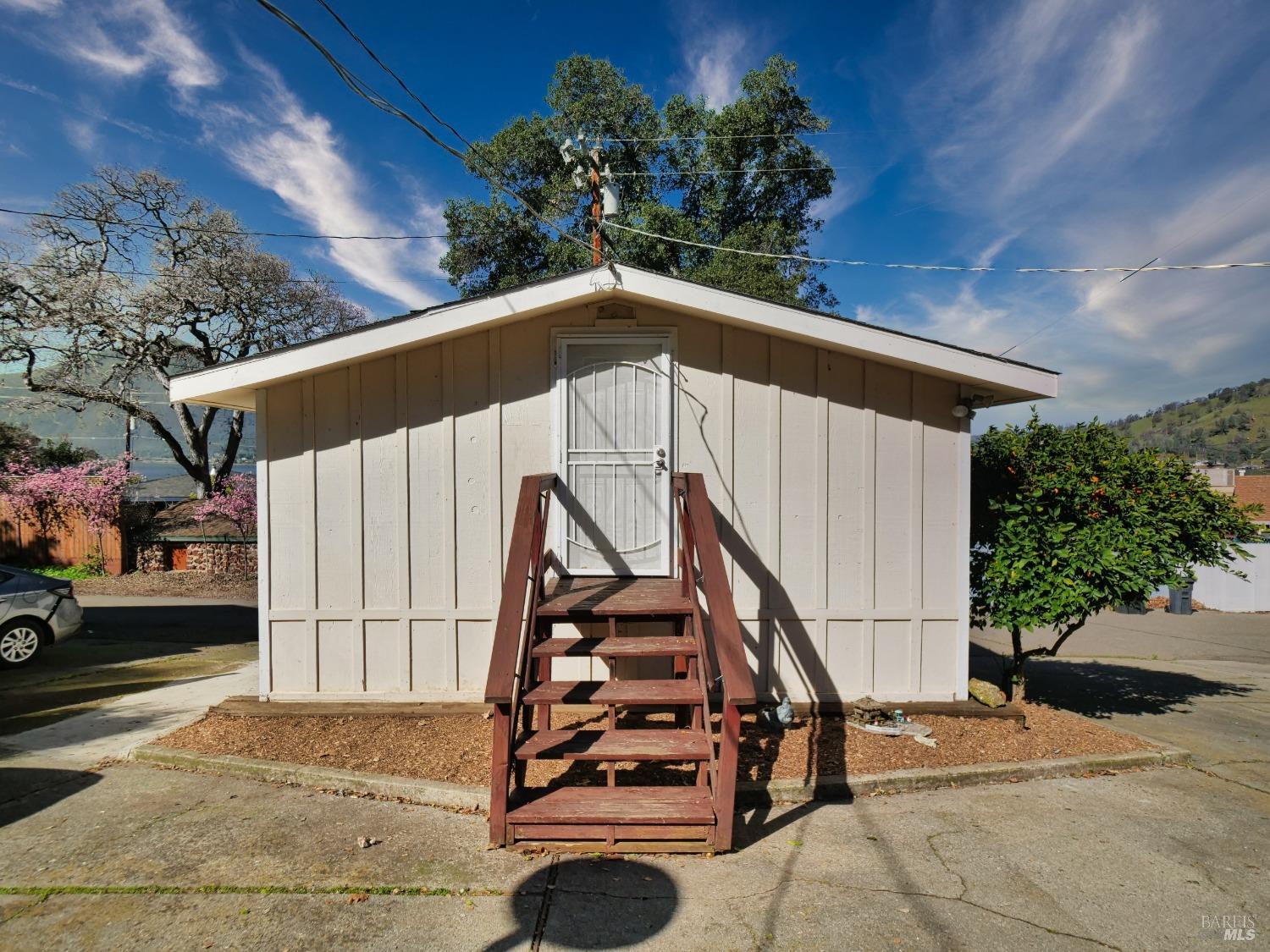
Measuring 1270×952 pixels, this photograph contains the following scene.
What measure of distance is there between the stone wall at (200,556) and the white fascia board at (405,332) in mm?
11936

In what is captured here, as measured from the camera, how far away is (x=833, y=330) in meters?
4.75

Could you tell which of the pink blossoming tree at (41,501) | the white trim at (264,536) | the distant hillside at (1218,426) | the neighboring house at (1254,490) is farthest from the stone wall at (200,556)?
the distant hillside at (1218,426)

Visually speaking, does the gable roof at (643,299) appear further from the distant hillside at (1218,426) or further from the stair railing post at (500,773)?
the distant hillside at (1218,426)

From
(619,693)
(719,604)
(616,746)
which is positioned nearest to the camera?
(616,746)

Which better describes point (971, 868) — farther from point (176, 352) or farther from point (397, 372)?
point (176, 352)

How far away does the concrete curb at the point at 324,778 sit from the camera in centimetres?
364

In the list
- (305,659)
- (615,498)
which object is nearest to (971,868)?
(615,498)

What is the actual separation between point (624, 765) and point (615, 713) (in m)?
0.74

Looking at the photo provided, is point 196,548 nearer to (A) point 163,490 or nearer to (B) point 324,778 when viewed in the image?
(A) point 163,490

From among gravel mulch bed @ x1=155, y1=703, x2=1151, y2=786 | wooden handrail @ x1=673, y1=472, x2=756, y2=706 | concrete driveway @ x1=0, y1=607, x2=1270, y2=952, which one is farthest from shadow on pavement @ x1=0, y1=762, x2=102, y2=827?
wooden handrail @ x1=673, y1=472, x2=756, y2=706

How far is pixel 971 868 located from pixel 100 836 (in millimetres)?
4377

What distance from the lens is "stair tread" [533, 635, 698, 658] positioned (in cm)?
365

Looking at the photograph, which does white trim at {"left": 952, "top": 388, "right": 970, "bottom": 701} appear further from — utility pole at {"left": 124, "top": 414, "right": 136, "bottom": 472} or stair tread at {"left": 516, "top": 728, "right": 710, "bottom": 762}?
utility pole at {"left": 124, "top": 414, "right": 136, "bottom": 472}

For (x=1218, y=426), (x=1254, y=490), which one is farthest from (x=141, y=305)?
(x=1218, y=426)
